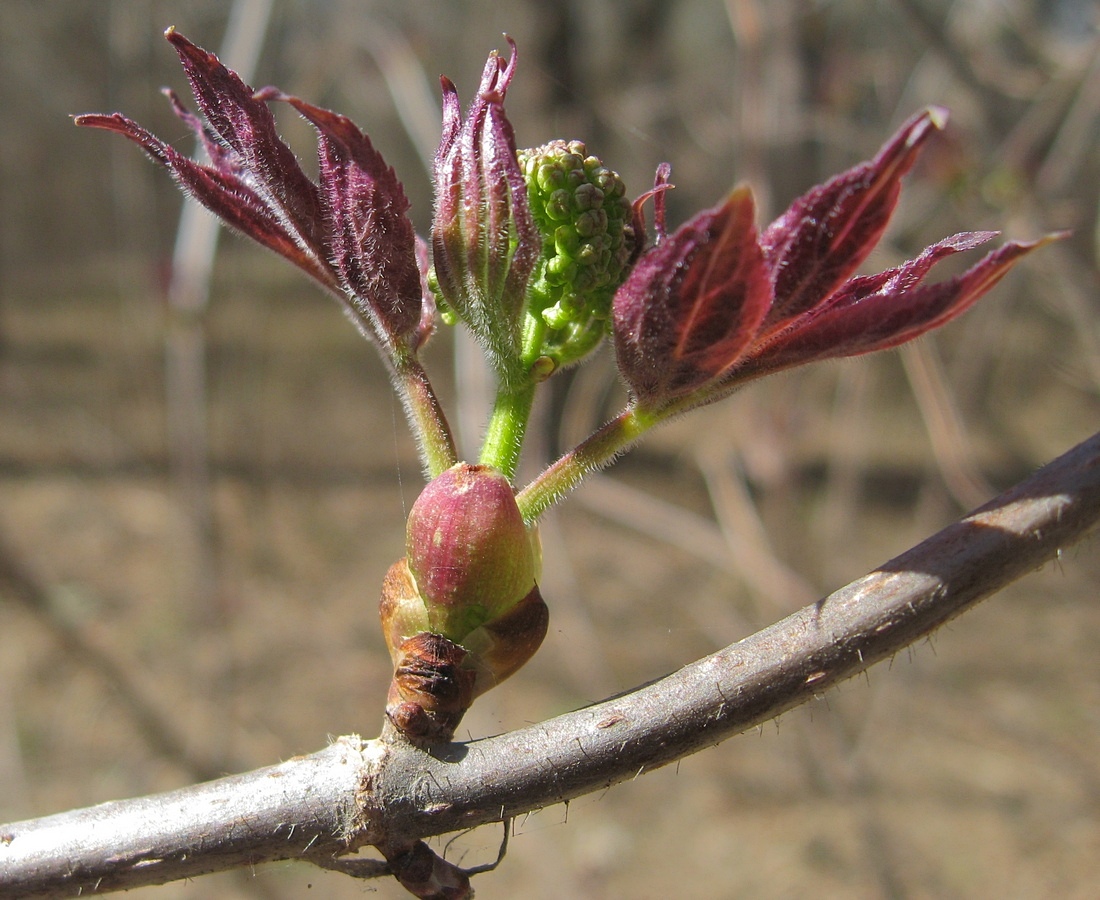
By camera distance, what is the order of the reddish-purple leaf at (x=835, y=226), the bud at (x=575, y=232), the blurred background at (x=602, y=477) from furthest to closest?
the blurred background at (x=602, y=477) < the bud at (x=575, y=232) < the reddish-purple leaf at (x=835, y=226)

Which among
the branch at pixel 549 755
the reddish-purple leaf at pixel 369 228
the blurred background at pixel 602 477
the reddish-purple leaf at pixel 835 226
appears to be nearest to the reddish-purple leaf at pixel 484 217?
the reddish-purple leaf at pixel 369 228

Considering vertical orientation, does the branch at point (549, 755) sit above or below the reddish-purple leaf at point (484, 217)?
below

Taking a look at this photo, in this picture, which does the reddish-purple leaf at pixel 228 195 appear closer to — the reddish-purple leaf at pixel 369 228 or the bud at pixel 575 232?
the reddish-purple leaf at pixel 369 228

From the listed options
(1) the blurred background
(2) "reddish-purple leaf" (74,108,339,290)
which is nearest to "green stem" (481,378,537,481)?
(2) "reddish-purple leaf" (74,108,339,290)

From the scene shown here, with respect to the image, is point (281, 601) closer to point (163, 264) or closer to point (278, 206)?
point (163, 264)

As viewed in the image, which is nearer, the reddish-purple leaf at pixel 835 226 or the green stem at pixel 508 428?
the reddish-purple leaf at pixel 835 226

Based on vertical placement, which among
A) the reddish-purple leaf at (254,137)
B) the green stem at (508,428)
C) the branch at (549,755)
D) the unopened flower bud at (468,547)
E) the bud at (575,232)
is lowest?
the branch at (549,755)

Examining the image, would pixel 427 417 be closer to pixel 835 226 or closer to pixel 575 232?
pixel 575 232

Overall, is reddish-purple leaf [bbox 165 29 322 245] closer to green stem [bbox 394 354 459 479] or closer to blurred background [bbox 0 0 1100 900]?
green stem [bbox 394 354 459 479]
